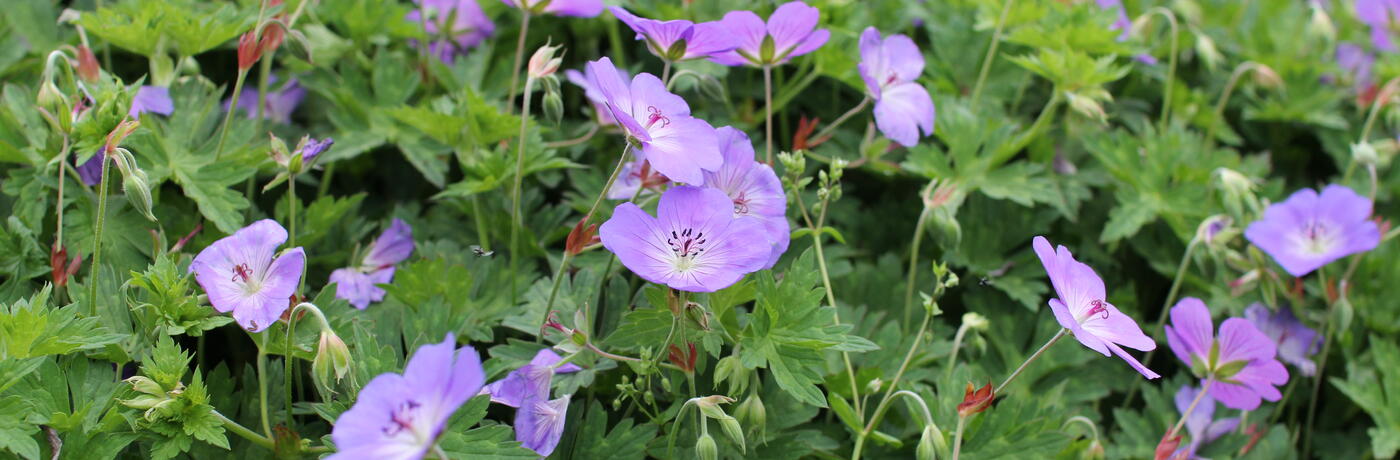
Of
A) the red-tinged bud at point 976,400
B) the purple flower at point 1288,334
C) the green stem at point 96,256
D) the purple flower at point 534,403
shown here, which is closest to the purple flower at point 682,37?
the purple flower at point 534,403

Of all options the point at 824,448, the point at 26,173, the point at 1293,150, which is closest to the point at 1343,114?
the point at 1293,150

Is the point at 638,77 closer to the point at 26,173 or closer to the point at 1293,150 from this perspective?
the point at 26,173

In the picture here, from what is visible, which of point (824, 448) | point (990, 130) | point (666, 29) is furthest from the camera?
point (990, 130)

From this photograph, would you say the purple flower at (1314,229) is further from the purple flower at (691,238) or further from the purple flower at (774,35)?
the purple flower at (691,238)

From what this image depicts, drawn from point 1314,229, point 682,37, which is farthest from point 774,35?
point 1314,229

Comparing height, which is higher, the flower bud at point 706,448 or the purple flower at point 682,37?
the purple flower at point 682,37

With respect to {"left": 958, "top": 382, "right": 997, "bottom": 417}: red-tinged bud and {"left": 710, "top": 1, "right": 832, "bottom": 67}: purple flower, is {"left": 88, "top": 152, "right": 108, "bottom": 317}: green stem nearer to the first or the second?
{"left": 710, "top": 1, "right": 832, "bottom": 67}: purple flower
